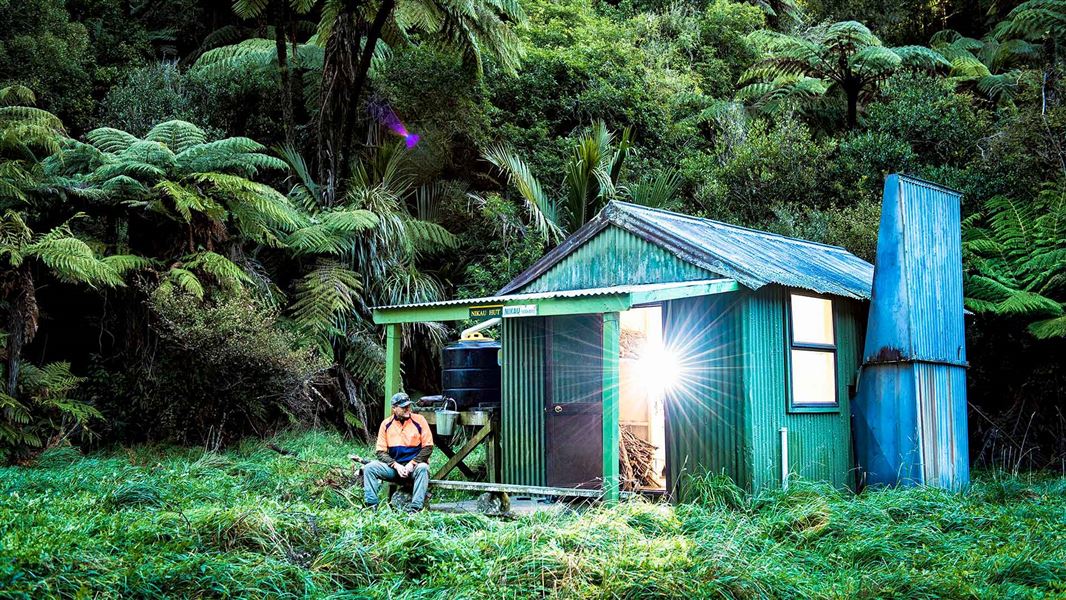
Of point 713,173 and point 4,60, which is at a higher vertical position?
point 4,60

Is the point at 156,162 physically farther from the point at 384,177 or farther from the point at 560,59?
the point at 560,59

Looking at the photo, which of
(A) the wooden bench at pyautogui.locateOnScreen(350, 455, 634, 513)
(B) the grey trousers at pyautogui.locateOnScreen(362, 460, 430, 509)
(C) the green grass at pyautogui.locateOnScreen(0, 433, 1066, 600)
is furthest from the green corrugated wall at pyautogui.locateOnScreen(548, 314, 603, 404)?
(C) the green grass at pyautogui.locateOnScreen(0, 433, 1066, 600)

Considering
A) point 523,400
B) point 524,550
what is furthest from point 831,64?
point 524,550

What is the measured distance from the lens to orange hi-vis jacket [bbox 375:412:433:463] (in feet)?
31.7

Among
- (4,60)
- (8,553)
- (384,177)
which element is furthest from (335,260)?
(8,553)

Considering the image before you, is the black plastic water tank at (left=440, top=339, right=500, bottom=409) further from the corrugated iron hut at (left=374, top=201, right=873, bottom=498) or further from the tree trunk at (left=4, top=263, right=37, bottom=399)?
the tree trunk at (left=4, top=263, right=37, bottom=399)

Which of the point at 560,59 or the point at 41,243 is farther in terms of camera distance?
the point at 560,59

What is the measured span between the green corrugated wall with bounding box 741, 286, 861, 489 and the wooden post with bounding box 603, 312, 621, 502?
58.4 inches

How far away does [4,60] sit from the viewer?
17031 mm

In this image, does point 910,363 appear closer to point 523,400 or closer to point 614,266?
point 614,266

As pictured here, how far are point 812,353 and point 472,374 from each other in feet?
12.9

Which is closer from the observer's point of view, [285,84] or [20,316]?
[20,316]

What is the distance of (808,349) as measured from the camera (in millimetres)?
10273

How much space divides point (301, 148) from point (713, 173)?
849cm
